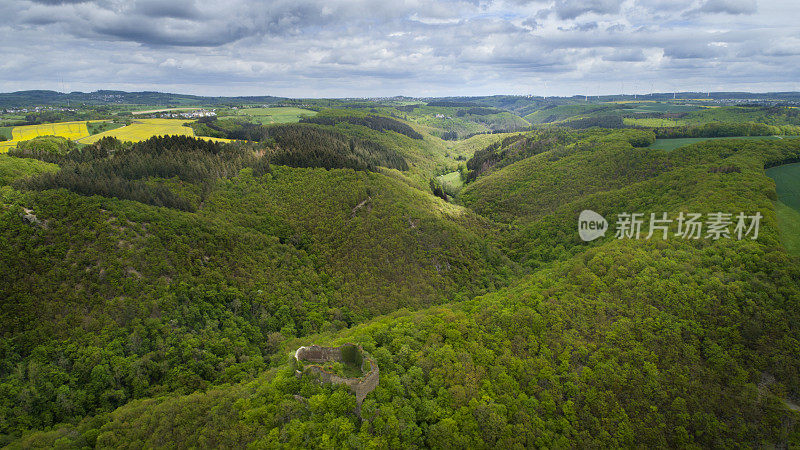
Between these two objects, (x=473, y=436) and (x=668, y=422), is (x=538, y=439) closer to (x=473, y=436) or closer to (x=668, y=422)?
(x=473, y=436)

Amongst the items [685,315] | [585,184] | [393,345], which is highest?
[585,184]

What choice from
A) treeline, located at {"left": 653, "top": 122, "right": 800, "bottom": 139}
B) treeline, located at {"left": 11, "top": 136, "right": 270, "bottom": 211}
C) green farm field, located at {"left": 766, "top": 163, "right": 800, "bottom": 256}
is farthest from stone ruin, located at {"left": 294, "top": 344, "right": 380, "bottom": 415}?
treeline, located at {"left": 653, "top": 122, "right": 800, "bottom": 139}

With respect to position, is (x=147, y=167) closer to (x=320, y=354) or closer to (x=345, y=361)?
(x=320, y=354)

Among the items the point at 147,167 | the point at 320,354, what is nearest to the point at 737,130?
the point at 320,354

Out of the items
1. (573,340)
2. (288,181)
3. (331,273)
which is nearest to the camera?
(573,340)

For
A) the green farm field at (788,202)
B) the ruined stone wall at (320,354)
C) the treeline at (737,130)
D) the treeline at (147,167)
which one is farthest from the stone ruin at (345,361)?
the treeline at (737,130)

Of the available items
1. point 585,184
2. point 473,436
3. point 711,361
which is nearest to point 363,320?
point 473,436
